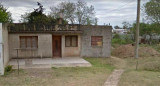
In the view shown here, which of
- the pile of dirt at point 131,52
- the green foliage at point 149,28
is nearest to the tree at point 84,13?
the green foliage at point 149,28

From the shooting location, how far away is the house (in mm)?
14374

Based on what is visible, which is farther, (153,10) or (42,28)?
(153,10)

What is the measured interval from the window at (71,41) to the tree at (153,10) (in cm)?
1721

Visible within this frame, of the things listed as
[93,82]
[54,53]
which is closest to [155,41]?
[54,53]

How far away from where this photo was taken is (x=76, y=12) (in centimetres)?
3177

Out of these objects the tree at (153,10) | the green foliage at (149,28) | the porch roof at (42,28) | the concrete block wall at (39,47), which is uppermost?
the tree at (153,10)

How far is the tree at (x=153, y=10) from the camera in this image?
1039 inches

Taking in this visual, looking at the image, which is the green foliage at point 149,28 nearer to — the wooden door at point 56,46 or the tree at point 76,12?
the tree at point 76,12

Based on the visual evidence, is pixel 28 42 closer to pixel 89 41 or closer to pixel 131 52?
pixel 89 41

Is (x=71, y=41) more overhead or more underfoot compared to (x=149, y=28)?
more underfoot

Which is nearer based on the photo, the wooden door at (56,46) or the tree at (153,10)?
the wooden door at (56,46)

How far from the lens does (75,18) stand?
104 feet

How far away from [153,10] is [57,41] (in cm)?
1876

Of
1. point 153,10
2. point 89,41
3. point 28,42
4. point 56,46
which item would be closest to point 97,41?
point 89,41
